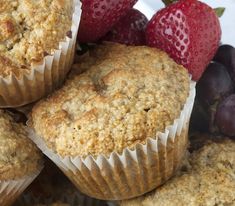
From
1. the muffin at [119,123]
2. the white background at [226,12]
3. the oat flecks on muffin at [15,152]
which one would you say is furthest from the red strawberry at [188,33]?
the white background at [226,12]

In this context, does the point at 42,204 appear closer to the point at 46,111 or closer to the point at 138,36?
the point at 46,111

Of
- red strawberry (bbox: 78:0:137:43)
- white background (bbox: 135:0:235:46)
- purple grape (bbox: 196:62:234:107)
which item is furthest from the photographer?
white background (bbox: 135:0:235:46)

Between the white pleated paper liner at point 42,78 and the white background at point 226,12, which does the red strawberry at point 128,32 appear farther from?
the white background at point 226,12

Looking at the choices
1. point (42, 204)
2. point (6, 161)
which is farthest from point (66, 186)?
point (6, 161)

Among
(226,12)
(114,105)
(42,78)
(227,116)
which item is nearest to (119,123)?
(114,105)

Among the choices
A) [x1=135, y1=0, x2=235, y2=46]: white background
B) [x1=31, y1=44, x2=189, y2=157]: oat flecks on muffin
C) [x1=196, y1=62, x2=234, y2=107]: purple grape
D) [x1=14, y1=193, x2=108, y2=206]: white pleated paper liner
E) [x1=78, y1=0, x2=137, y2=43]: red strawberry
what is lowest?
[x1=14, y1=193, x2=108, y2=206]: white pleated paper liner

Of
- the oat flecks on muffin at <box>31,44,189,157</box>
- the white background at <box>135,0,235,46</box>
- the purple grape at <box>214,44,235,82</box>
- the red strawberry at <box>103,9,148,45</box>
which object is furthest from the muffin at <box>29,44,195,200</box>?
the white background at <box>135,0,235,46</box>

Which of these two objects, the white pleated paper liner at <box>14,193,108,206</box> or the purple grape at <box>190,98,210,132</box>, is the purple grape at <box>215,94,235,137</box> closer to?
the purple grape at <box>190,98,210,132</box>
